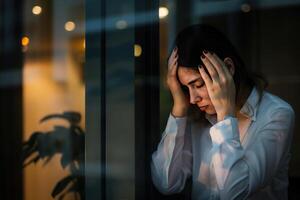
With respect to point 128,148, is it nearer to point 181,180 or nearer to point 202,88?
point 181,180

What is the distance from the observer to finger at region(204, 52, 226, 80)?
1.77m

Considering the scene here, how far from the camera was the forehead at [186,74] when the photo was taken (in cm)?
182

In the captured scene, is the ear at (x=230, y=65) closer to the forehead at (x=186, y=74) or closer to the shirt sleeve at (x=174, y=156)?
the forehead at (x=186, y=74)

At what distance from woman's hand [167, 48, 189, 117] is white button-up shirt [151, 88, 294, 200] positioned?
8cm

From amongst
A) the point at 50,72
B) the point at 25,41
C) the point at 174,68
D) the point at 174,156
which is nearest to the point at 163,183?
the point at 174,156

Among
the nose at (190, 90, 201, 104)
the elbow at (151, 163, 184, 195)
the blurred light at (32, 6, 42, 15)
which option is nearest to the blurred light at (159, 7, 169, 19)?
the nose at (190, 90, 201, 104)

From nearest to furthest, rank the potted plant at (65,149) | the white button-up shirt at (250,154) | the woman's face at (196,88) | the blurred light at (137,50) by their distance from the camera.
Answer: the white button-up shirt at (250,154) → the woman's face at (196,88) → the blurred light at (137,50) → the potted plant at (65,149)

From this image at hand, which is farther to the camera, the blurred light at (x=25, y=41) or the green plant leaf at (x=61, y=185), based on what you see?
the blurred light at (x=25, y=41)

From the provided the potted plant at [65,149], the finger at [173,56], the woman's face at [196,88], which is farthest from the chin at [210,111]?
the potted plant at [65,149]

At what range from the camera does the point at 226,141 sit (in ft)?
5.66

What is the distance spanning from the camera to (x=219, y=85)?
5.79 feet

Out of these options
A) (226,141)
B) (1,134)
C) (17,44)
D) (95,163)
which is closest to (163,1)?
(226,141)

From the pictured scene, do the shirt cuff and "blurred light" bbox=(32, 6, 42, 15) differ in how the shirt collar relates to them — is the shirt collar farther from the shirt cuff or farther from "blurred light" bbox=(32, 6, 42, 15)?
"blurred light" bbox=(32, 6, 42, 15)

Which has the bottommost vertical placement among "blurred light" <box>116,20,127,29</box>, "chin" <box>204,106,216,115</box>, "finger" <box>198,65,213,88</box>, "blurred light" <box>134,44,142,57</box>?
"chin" <box>204,106,216,115</box>
